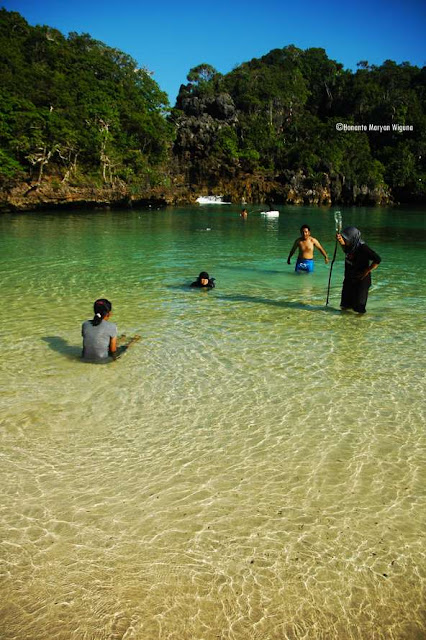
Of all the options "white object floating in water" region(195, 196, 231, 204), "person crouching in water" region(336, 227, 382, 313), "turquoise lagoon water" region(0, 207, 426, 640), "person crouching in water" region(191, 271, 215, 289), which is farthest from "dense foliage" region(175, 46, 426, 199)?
"turquoise lagoon water" region(0, 207, 426, 640)

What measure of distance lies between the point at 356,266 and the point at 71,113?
47.0 metres

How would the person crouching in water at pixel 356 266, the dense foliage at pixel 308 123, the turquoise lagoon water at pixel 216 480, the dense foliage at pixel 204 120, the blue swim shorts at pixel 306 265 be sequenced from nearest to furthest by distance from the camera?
the turquoise lagoon water at pixel 216 480, the person crouching in water at pixel 356 266, the blue swim shorts at pixel 306 265, the dense foliage at pixel 204 120, the dense foliage at pixel 308 123

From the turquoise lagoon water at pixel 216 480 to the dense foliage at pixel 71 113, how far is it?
130 feet

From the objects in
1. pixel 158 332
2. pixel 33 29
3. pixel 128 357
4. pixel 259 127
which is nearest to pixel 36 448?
pixel 128 357

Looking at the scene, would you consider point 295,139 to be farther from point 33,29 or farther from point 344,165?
point 33,29

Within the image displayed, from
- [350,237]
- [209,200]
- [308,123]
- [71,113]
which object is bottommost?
[350,237]

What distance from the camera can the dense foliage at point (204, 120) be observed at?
4650 cm

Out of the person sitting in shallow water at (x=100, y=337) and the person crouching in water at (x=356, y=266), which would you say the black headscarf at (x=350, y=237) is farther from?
the person sitting in shallow water at (x=100, y=337)

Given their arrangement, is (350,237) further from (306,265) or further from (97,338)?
(97,338)

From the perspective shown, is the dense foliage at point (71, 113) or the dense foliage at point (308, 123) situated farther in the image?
the dense foliage at point (308, 123)

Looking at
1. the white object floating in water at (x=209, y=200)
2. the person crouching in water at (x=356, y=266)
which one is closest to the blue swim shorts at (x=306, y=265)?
the person crouching in water at (x=356, y=266)

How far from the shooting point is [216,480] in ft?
13.3

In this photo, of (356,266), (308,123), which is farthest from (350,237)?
(308,123)

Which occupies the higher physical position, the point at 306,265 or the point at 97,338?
the point at 306,265
